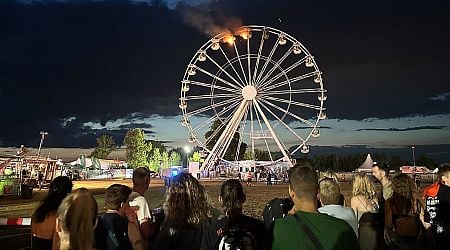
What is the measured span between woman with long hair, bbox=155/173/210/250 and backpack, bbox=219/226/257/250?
485 millimetres

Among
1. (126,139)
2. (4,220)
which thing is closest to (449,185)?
(4,220)

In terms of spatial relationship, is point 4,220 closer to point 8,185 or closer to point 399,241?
point 399,241

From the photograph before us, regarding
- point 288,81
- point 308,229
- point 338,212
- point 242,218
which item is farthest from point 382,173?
point 288,81

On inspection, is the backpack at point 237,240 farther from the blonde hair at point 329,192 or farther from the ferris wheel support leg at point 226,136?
the ferris wheel support leg at point 226,136

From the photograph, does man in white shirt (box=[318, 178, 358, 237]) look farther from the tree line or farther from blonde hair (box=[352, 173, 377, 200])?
the tree line

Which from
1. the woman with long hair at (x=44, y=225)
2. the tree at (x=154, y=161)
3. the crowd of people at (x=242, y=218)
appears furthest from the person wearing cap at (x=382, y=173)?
the tree at (x=154, y=161)

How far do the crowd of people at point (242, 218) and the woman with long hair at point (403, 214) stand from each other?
0.01 metres

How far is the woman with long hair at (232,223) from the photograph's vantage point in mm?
4074

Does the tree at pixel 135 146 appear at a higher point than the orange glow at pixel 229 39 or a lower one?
lower

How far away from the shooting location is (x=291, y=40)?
136ft

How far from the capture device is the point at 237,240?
12.8ft

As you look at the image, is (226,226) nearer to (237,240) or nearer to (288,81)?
(237,240)

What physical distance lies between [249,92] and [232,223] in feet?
134

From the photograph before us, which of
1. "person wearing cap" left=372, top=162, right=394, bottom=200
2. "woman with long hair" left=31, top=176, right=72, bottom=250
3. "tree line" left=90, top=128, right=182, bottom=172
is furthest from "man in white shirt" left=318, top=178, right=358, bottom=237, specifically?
"tree line" left=90, top=128, right=182, bottom=172
